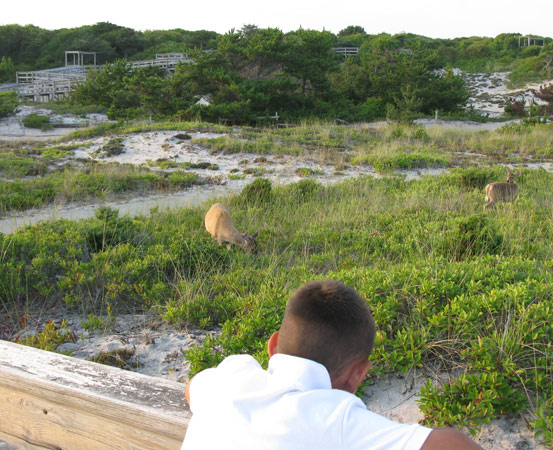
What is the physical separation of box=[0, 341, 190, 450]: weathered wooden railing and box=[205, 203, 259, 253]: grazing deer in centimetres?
396

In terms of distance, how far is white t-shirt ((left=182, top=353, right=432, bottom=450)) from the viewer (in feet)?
4.68

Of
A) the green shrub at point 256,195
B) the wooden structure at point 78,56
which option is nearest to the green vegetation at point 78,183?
the green shrub at point 256,195

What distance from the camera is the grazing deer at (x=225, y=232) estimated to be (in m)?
6.73

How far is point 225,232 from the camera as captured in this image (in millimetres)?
6887

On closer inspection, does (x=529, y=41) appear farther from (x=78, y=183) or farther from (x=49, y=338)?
(x=49, y=338)

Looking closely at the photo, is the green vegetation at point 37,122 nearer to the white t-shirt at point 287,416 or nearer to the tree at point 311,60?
the tree at point 311,60

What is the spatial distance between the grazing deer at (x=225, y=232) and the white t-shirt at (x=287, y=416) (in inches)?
197

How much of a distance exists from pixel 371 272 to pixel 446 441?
10.2 feet

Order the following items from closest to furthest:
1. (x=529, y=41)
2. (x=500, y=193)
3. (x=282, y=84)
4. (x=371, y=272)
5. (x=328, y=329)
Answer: (x=328, y=329) < (x=371, y=272) < (x=500, y=193) < (x=282, y=84) < (x=529, y=41)

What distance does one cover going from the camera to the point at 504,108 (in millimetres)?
33969

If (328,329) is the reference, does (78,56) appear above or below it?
above

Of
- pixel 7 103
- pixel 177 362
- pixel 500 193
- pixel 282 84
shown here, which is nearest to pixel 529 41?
pixel 282 84

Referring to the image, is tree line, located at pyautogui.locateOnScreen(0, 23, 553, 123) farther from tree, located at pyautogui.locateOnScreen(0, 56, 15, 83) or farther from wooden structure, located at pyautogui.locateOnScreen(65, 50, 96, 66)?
wooden structure, located at pyautogui.locateOnScreen(65, 50, 96, 66)

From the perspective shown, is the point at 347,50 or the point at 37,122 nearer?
the point at 37,122
